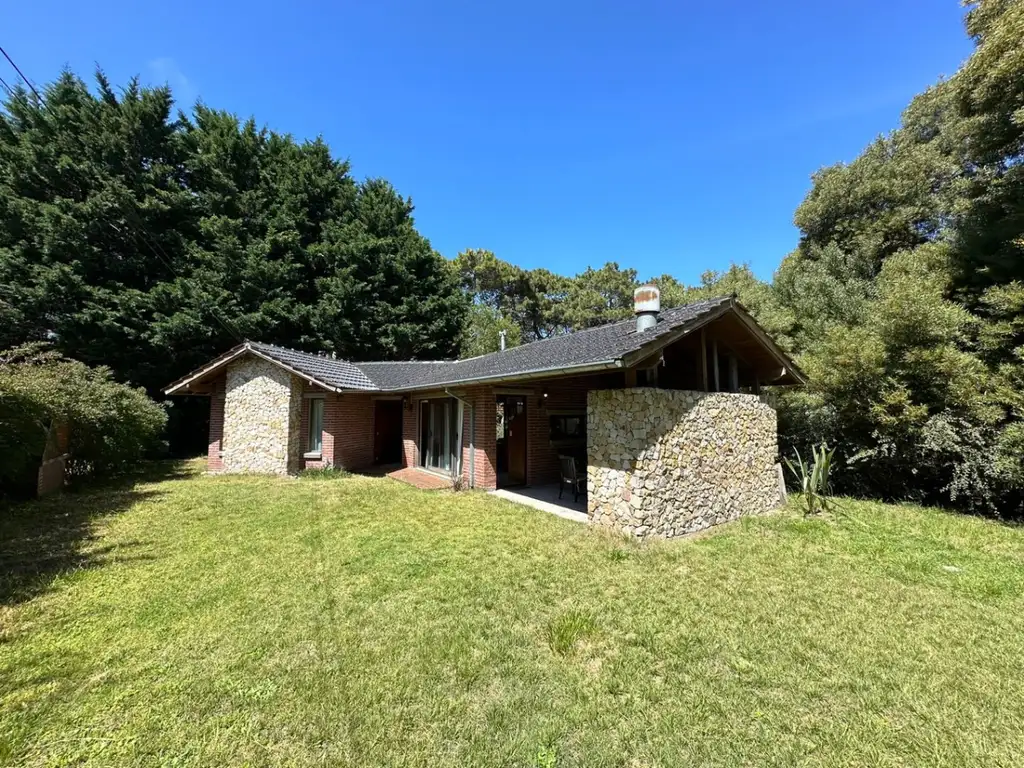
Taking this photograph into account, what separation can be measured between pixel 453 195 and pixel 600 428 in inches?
691

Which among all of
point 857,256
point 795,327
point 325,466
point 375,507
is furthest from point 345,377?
point 857,256

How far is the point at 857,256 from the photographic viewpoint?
1712 centimetres

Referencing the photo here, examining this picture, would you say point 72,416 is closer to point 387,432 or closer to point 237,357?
point 237,357

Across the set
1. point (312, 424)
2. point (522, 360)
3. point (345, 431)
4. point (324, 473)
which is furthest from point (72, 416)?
point (522, 360)

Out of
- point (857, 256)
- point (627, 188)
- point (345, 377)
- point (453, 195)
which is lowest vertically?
point (345, 377)

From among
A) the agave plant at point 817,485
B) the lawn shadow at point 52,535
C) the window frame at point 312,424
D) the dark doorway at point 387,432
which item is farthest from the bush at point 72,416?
the agave plant at point 817,485

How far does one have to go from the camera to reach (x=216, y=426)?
47.1 feet

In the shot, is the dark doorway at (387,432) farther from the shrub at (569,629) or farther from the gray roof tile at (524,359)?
the shrub at (569,629)

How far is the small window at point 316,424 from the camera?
14062 millimetres

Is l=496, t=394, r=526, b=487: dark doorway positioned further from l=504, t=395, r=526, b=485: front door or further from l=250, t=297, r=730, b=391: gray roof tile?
l=250, t=297, r=730, b=391: gray roof tile

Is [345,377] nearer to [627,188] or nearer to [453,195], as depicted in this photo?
[453,195]

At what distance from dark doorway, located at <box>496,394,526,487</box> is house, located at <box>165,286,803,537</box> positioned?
0.05m

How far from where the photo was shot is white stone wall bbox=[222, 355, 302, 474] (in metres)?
13.1

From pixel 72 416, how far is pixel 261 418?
14.0ft
